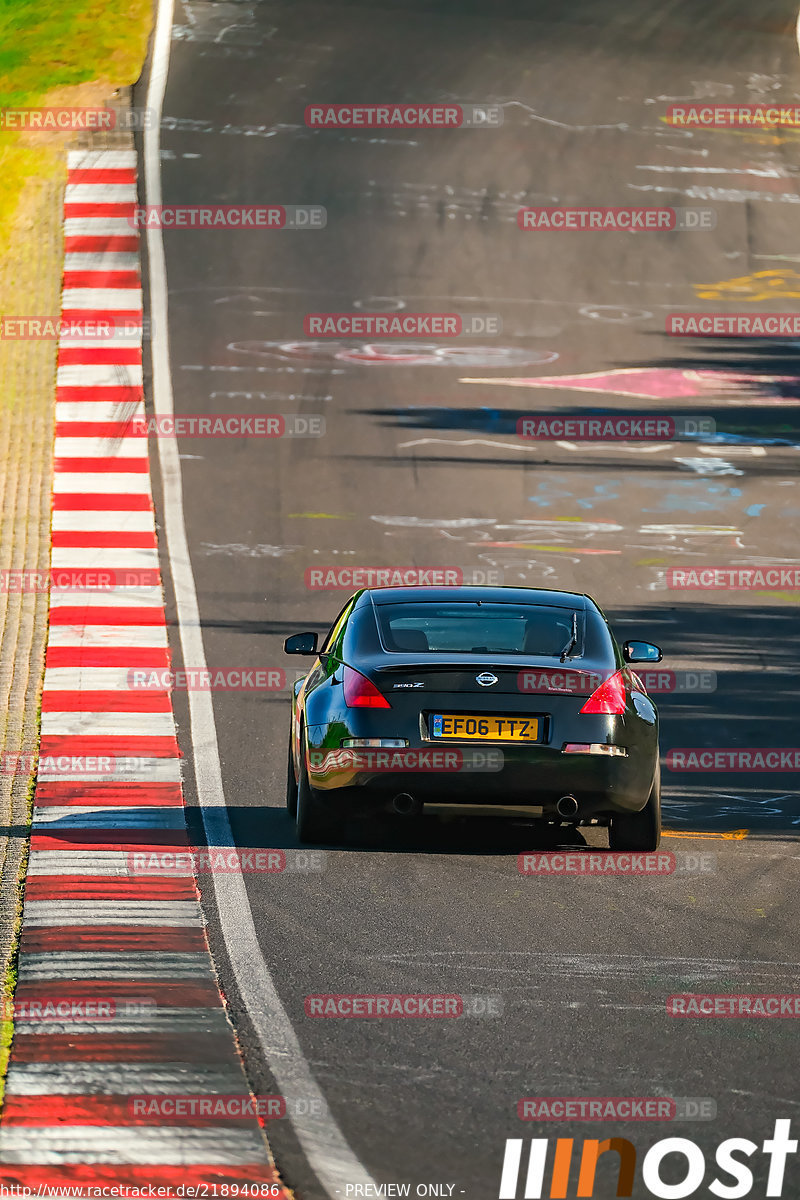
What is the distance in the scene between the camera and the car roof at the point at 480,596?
978cm

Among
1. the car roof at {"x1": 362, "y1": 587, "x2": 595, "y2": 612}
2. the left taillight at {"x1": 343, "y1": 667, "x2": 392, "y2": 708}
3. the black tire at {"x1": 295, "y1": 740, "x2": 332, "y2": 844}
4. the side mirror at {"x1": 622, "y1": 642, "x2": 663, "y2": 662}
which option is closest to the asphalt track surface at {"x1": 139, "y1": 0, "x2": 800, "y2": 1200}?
the black tire at {"x1": 295, "y1": 740, "x2": 332, "y2": 844}

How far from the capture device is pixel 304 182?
87.5 ft

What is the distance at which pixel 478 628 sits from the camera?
31.4ft

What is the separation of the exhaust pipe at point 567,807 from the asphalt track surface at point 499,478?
0.36m

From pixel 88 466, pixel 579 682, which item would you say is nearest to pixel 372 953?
pixel 579 682

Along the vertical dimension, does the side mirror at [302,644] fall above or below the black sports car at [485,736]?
above

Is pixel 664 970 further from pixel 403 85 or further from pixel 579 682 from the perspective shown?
pixel 403 85

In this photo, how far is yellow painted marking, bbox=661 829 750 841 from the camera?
9.98 m

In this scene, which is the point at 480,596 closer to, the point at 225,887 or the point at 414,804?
the point at 414,804

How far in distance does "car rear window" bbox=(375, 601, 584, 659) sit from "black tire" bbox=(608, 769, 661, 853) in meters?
0.92

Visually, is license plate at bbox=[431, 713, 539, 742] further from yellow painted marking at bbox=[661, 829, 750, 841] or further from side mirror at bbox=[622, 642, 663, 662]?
yellow painted marking at bbox=[661, 829, 750, 841]

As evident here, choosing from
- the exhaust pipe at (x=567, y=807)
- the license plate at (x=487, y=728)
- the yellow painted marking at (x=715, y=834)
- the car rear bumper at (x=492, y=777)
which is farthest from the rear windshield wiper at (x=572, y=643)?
the yellow painted marking at (x=715, y=834)

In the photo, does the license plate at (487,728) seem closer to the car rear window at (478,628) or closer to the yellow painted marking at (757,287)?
the car rear window at (478,628)

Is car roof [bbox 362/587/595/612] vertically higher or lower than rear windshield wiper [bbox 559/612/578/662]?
higher
